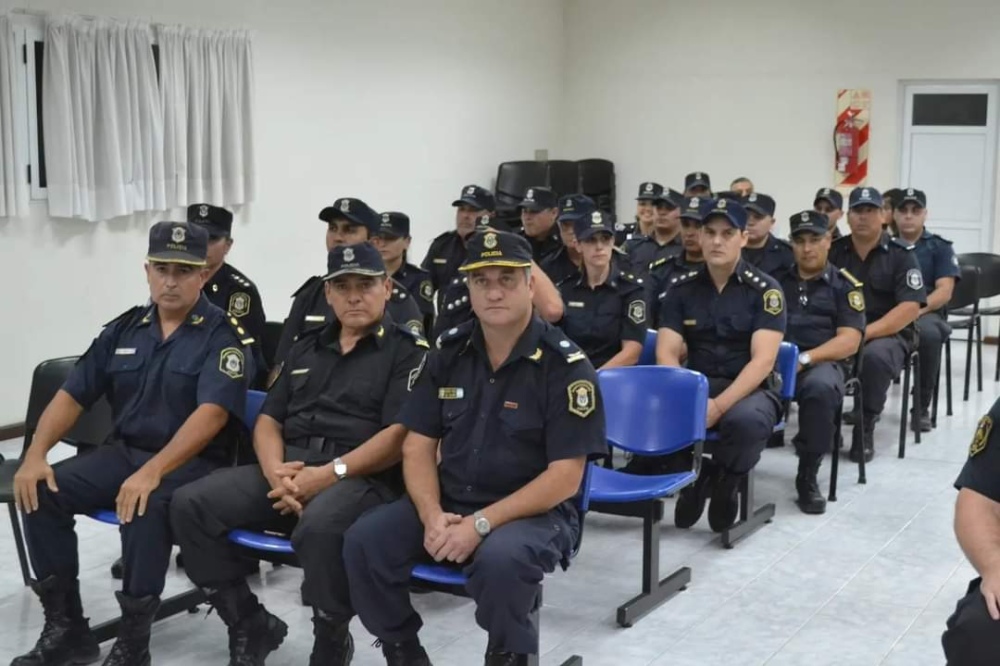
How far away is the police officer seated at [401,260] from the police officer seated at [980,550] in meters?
2.95

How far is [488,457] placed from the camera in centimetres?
331

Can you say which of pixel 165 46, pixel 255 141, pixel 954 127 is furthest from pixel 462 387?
pixel 954 127

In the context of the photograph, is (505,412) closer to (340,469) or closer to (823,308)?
(340,469)

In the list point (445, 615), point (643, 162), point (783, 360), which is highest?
point (643, 162)

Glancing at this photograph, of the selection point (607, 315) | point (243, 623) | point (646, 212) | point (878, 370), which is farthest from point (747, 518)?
point (646, 212)

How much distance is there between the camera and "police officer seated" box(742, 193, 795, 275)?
6312mm

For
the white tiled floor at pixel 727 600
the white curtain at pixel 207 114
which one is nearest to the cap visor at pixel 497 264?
the white tiled floor at pixel 727 600

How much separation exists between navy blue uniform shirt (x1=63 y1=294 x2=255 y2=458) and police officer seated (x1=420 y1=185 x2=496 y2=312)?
10.3 ft

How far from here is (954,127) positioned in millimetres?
10602

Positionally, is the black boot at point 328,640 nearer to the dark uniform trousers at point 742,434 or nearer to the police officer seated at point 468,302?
the police officer seated at point 468,302

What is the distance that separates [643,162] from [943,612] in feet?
27.3

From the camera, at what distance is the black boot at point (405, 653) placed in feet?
10.7

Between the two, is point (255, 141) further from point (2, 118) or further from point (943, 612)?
point (943, 612)

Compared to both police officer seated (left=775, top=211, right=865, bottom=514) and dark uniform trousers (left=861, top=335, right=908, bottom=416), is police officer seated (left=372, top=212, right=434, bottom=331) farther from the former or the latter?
dark uniform trousers (left=861, top=335, right=908, bottom=416)
